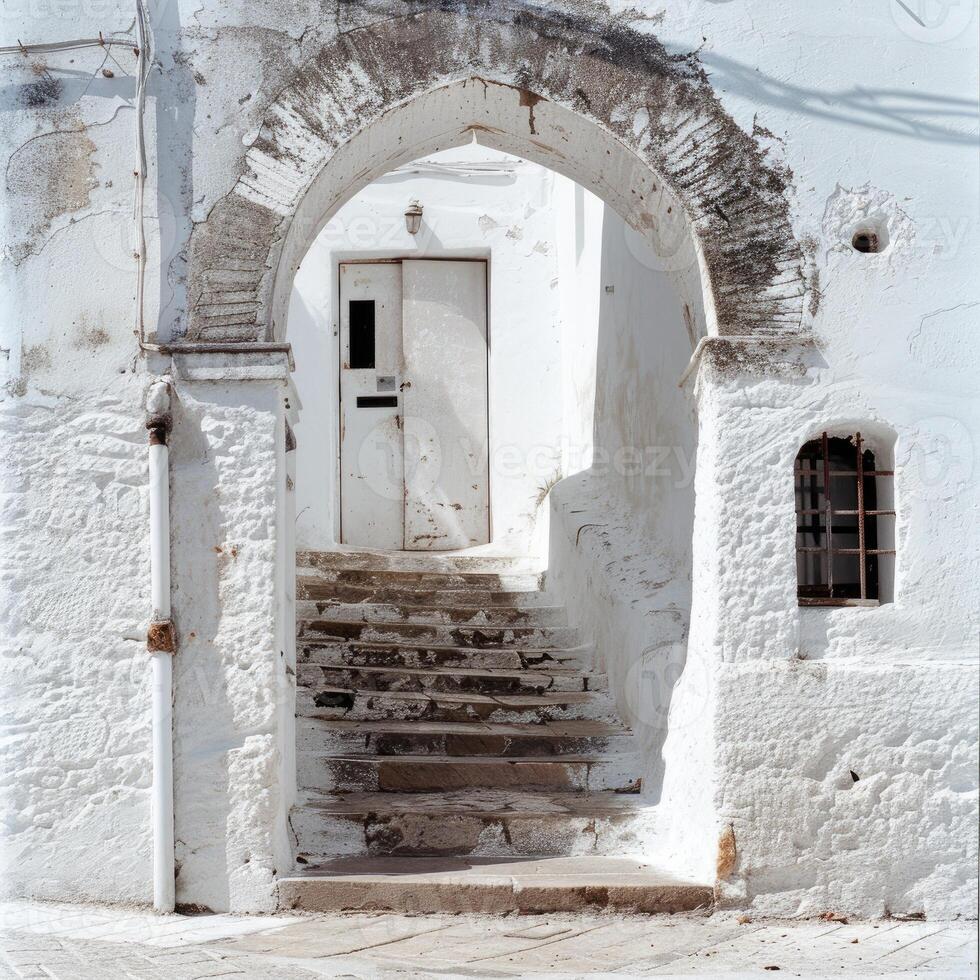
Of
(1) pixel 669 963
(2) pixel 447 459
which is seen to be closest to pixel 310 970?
(1) pixel 669 963

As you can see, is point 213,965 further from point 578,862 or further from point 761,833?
point 761,833

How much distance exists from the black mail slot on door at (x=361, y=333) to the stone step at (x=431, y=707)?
4.16 metres

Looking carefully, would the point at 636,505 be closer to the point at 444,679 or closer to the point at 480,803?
the point at 444,679

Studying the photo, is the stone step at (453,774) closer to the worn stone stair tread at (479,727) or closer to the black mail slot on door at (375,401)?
the worn stone stair tread at (479,727)

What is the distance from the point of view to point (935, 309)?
5219 millimetres

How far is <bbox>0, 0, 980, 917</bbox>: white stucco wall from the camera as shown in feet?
16.2

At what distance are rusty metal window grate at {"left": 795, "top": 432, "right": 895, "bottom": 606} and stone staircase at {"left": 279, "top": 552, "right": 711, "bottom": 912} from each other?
1.30m

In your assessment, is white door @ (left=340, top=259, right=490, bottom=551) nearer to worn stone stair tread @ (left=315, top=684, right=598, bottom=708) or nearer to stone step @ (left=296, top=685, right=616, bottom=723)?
worn stone stair tread @ (left=315, top=684, right=598, bottom=708)

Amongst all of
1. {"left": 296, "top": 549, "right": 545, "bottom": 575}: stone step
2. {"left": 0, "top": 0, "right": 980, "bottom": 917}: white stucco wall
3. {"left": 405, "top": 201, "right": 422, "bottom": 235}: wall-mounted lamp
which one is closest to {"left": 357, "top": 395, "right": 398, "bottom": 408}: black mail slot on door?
{"left": 405, "top": 201, "right": 422, "bottom": 235}: wall-mounted lamp

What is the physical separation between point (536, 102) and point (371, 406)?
17.5 feet

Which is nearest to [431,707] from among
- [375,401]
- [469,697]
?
[469,697]

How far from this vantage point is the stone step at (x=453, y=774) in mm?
6023

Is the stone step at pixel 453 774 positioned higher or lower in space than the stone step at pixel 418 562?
lower

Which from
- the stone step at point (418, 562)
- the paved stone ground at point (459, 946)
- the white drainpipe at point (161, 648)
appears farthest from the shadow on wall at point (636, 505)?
the white drainpipe at point (161, 648)
